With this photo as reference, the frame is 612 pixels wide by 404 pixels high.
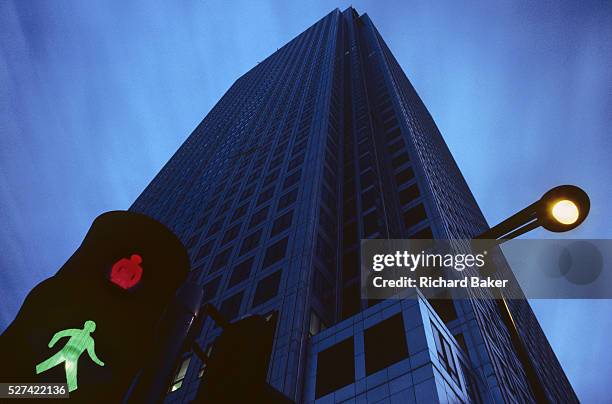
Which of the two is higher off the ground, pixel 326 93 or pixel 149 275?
pixel 326 93

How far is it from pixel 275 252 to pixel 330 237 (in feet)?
20.2

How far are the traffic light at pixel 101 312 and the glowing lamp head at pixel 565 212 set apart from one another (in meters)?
3.96

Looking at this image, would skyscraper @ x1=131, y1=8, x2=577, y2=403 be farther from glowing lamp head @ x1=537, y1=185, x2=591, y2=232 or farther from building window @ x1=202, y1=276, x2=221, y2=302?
glowing lamp head @ x1=537, y1=185, x2=591, y2=232

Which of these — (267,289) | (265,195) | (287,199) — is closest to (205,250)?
(265,195)

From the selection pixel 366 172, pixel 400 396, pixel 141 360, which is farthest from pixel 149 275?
pixel 366 172

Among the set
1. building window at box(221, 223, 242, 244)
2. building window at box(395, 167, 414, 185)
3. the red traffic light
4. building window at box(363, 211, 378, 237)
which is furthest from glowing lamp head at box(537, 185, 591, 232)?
building window at box(395, 167, 414, 185)

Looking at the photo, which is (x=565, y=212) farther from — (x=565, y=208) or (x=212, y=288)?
(x=212, y=288)

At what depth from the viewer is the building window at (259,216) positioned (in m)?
46.5

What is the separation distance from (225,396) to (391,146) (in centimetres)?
5790

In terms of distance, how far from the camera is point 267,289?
33688 mm

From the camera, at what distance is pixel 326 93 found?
76.4 metres

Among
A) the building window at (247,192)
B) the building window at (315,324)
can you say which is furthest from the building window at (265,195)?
the building window at (315,324)

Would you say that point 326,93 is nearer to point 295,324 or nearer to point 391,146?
point 391,146

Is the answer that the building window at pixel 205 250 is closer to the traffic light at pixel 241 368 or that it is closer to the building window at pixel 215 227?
the building window at pixel 215 227
